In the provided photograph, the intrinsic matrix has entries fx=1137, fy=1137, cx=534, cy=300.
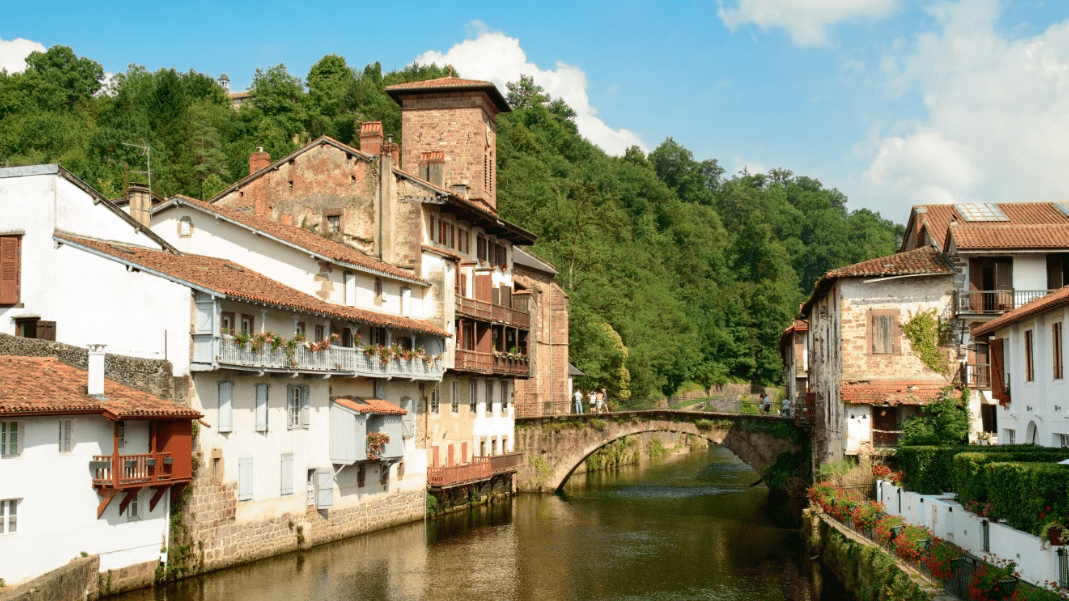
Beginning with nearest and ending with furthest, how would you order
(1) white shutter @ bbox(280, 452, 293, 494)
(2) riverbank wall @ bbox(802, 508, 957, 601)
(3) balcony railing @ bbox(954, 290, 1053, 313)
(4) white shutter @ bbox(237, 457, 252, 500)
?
(2) riverbank wall @ bbox(802, 508, 957, 601) < (4) white shutter @ bbox(237, 457, 252, 500) < (1) white shutter @ bbox(280, 452, 293, 494) < (3) balcony railing @ bbox(954, 290, 1053, 313)

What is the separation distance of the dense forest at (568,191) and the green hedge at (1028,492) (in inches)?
2139

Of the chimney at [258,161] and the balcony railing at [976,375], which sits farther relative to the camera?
the chimney at [258,161]

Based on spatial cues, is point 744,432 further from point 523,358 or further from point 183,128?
point 183,128

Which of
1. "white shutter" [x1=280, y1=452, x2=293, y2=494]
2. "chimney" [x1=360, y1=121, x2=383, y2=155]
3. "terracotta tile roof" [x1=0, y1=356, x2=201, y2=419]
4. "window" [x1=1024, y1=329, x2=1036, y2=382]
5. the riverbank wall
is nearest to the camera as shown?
the riverbank wall

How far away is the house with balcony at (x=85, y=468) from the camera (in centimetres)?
2491

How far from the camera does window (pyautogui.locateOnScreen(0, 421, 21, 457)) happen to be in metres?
24.7

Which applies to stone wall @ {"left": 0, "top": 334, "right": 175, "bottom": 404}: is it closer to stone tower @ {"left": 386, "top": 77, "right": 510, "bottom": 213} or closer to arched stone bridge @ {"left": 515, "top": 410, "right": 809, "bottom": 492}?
arched stone bridge @ {"left": 515, "top": 410, "right": 809, "bottom": 492}

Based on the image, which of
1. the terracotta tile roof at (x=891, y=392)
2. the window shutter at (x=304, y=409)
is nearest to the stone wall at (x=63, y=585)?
the window shutter at (x=304, y=409)

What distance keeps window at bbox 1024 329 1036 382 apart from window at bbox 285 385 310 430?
2143 cm

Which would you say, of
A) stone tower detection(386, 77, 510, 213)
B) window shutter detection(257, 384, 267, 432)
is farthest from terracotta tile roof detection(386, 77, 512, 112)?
window shutter detection(257, 384, 267, 432)

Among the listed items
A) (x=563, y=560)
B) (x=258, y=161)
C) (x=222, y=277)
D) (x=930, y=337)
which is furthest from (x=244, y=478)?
(x=930, y=337)

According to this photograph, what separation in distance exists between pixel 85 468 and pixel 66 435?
941 millimetres

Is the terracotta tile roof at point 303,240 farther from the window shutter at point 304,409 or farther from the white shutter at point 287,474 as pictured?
the white shutter at point 287,474

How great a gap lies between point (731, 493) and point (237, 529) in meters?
30.3
